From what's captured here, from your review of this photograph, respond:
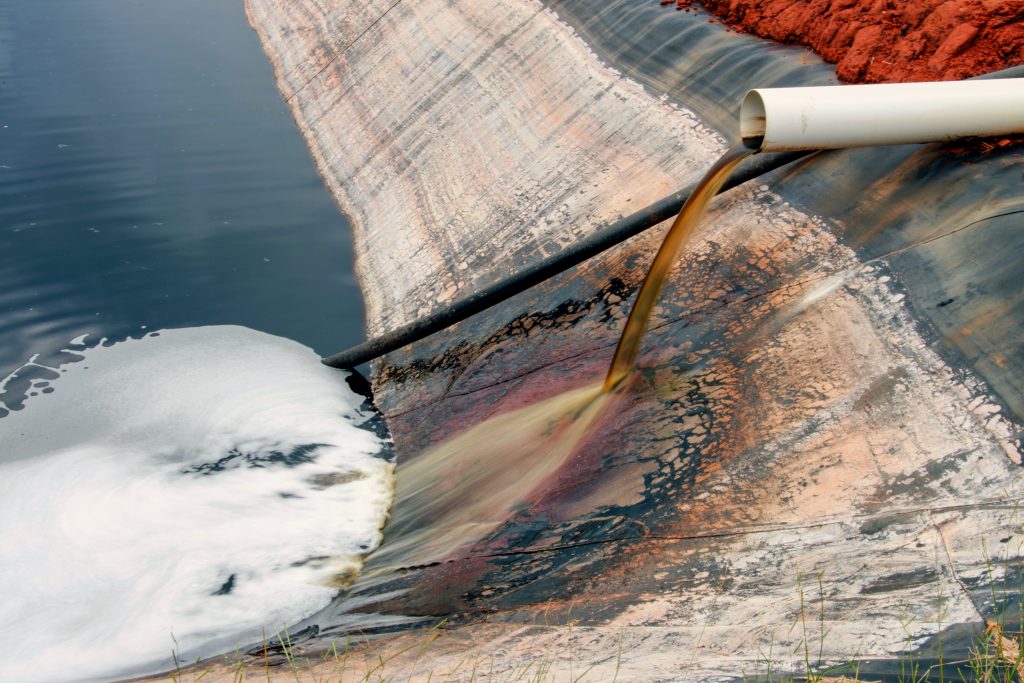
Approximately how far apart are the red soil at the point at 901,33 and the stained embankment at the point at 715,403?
200 millimetres

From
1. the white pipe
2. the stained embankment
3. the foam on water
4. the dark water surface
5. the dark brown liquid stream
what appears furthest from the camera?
the dark water surface

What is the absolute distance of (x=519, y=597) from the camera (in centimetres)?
420

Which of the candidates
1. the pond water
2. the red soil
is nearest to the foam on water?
the pond water

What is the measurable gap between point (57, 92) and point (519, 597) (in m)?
10.7

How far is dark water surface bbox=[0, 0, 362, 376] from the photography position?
7746 mm

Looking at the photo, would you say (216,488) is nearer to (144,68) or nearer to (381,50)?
(381,50)

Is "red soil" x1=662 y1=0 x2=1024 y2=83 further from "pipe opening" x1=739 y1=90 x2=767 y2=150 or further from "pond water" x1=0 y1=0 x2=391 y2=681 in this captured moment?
"pond water" x1=0 y1=0 x2=391 y2=681

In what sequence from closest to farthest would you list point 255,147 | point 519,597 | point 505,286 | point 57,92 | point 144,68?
point 519,597 → point 505,286 → point 255,147 → point 57,92 → point 144,68

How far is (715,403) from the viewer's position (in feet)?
15.5

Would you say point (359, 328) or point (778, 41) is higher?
point (778, 41)

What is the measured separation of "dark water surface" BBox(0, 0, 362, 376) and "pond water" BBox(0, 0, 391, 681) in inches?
1.2

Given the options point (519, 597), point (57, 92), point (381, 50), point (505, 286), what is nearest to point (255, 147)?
point (381, 50)

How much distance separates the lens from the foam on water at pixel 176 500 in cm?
481

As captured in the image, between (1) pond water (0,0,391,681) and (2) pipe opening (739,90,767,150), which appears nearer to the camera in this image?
(2) pipe opening (739,90,767,150)
